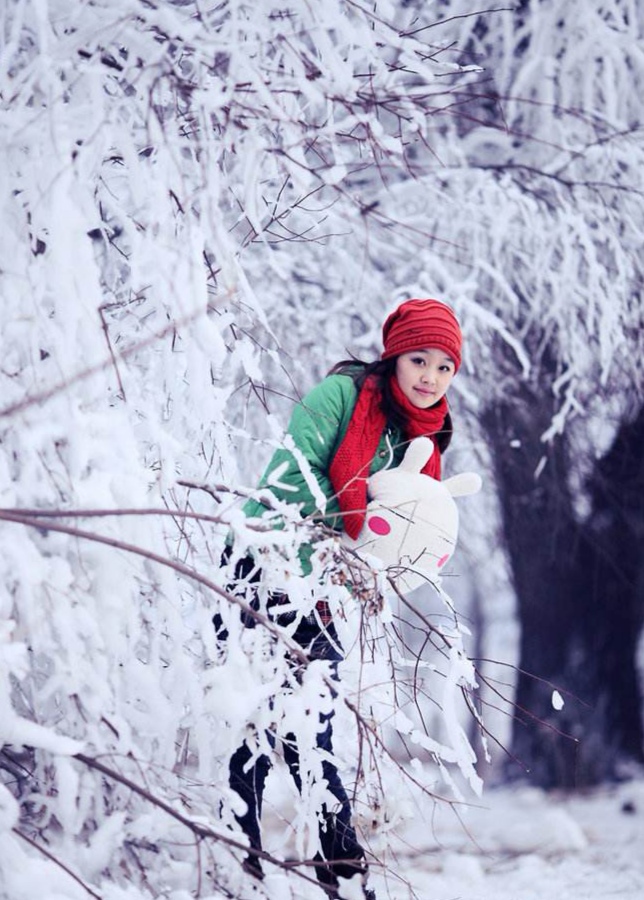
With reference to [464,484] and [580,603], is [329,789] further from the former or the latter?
[580,603]

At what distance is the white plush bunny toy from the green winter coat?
0.19 feet

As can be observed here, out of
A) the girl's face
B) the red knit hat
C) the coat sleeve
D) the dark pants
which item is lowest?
the dark pants

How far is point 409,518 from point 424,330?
20.7 inches

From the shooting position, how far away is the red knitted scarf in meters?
2.86

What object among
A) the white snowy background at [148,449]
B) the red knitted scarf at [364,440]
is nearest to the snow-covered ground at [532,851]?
the red knitted scarf at [364,440]

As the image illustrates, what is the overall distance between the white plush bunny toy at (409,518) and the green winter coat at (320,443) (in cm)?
6

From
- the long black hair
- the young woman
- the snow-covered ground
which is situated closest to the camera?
the young woman

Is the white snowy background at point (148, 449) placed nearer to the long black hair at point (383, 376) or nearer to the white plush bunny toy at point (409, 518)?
the white plush bunny toy at point (409, 518)

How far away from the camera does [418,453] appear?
295cm

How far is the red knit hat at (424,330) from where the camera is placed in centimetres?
302

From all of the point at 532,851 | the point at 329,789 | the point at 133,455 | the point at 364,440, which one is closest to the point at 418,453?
the point at 364,440

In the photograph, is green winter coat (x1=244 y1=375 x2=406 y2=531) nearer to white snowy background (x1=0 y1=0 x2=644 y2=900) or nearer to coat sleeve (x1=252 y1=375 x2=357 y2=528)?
coat sleeve (x1=252 y1=375 x2=357 y2=528)

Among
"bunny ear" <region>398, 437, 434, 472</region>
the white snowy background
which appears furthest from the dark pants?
"bunny ear" <region>398, 437, 434, 472</region>

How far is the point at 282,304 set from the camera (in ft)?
19.4
